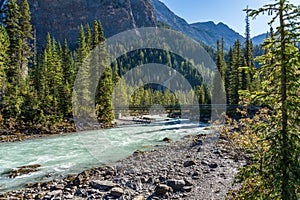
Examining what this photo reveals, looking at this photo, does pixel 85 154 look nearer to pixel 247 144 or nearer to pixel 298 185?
pixel 247 144

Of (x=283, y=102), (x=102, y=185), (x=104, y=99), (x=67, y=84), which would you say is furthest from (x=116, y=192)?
(x=67, y=84)

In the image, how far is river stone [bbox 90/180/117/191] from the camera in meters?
11.0

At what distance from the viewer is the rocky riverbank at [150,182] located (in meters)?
10.0

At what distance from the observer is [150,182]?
38.0ft

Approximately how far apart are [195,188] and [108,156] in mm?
9553

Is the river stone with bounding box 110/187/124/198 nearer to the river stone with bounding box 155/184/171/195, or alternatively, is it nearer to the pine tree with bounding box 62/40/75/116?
the river stone with bounding box 155/184/171/195

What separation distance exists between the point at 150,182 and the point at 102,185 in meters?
2.25

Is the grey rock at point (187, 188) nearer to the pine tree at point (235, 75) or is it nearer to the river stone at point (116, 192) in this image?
the river stone at point (116, 192)

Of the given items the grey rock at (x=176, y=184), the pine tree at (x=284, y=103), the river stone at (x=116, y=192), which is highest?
the pine tree at (x=284, y=103)

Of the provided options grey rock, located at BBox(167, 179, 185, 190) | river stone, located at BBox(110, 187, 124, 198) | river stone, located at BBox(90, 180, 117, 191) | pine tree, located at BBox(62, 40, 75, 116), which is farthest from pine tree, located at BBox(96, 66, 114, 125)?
grey rock, located at BBox(167, 179, 185, 190)

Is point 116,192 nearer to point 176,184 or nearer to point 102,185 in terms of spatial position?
point 102,185

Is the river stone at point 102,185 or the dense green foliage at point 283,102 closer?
the dense green foliage at point 283,102

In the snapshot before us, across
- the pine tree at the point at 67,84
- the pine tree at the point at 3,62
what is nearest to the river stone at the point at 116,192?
the pine tree at the point at 3,62

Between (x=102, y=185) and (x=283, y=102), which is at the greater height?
(x=283, y=102)
